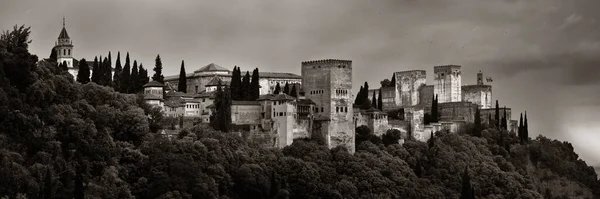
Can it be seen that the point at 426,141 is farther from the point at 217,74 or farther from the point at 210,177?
the point at 210,177

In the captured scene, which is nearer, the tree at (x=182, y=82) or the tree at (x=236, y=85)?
the tree at (x=236, y=85)

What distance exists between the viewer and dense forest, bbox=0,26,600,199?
45.7 m

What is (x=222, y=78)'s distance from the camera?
69.1m

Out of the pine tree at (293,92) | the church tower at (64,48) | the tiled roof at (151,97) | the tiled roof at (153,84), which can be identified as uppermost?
the church tower at (64,48)

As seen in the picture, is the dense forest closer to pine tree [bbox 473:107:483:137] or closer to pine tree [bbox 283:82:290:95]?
pine tree [bbox 283:82:290:95]

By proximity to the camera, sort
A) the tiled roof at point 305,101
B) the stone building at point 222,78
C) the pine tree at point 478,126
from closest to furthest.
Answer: the tiled roof at point 305,101
the stone building at point 222,78
the pine tree at point 478,126

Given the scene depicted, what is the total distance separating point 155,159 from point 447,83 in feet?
106

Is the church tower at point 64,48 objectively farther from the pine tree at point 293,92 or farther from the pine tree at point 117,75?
the pine tree at point 293,92

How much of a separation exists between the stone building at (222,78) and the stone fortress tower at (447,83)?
37.8 feet

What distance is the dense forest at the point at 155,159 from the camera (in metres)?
45.7

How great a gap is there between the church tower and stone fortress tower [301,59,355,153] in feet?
48.1

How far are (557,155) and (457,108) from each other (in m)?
7.00

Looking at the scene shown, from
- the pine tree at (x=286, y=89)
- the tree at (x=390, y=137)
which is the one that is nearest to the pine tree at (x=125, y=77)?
the pine tree at (x=286, y=89)

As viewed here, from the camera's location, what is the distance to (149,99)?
5872 cm
